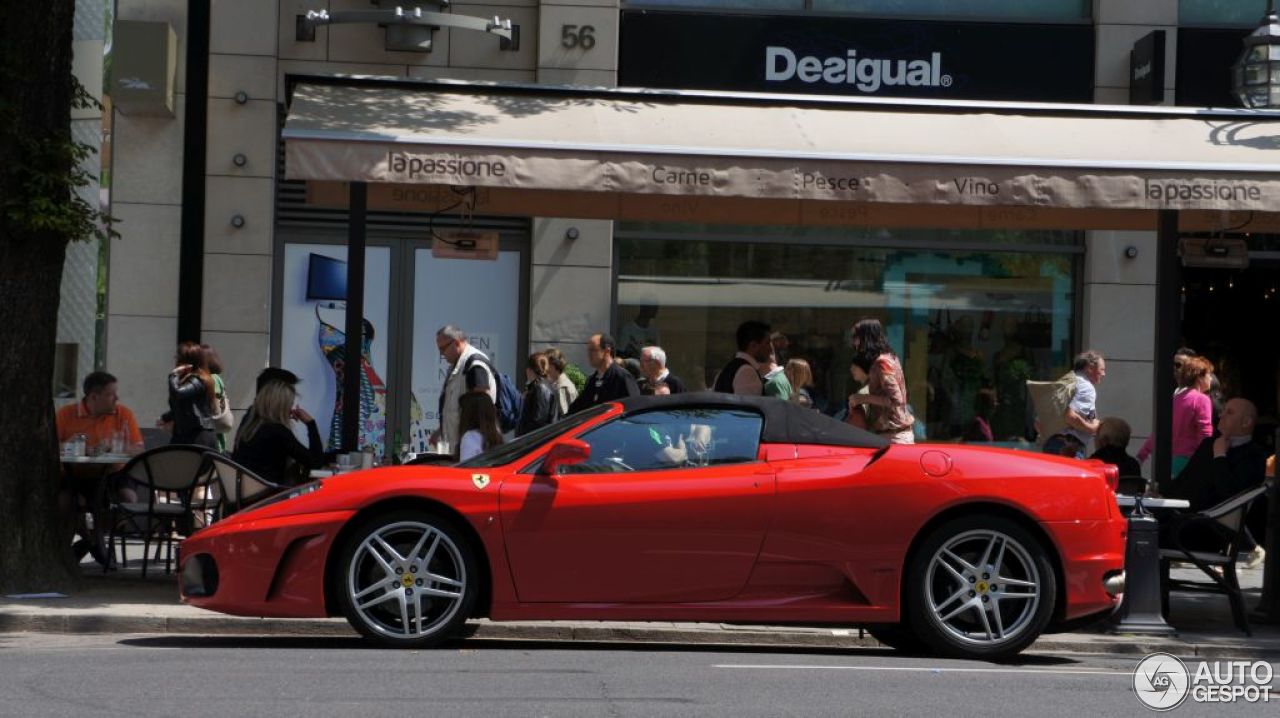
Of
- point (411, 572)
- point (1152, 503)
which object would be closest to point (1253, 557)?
point (1152, 503)

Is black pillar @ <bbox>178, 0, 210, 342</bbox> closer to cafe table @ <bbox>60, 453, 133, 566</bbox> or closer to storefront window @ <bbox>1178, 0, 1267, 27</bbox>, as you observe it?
cafe table @ <bbox>60, 453, 133, 566</bbox>

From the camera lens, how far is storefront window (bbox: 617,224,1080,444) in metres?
17.8

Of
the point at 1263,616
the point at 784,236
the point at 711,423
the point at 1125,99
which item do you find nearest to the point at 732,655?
the point at 711,423

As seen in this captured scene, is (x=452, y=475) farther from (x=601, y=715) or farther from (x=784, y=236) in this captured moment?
(x=784, y=236)

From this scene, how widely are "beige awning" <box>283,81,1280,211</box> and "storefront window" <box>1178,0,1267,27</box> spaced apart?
628 cm

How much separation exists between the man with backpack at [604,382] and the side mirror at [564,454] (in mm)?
4762

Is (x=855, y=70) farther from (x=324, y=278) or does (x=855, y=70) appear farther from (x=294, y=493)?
(x=294, y=493)

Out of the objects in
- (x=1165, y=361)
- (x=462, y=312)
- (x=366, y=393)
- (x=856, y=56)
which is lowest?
(x=366, y=393)

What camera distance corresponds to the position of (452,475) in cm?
902

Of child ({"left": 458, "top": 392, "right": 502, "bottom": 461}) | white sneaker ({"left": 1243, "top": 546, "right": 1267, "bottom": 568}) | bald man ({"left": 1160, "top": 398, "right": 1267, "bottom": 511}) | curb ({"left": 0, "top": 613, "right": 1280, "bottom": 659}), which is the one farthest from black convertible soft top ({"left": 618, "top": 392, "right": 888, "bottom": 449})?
white sneaker ({"left": 1243, "top": 546, "right": 1267, "bottom": 568})

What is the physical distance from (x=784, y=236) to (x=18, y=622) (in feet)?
32.3

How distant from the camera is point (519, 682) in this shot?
7738 millimetres

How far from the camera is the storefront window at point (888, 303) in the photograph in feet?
58.4

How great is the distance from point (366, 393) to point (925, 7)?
6.88 m
